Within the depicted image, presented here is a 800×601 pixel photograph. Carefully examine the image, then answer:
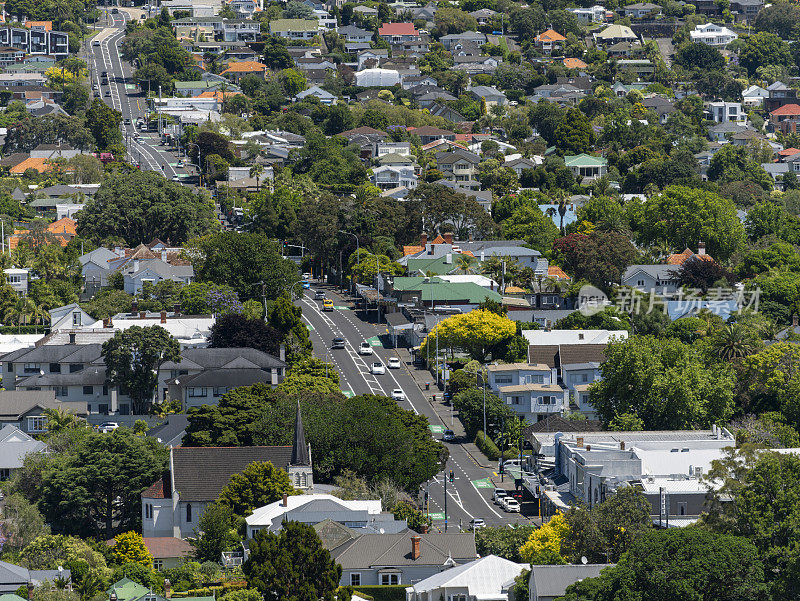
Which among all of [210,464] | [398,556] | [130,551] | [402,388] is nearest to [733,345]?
[402,388]

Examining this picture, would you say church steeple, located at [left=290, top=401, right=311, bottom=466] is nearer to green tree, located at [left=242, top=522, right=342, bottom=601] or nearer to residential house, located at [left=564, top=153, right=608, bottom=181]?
green tree, located at [left=242, top=522, right=342, bottom=601]

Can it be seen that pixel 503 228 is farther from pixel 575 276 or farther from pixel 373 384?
pixel 373 384

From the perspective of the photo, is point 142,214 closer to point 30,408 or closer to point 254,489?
point 30,408

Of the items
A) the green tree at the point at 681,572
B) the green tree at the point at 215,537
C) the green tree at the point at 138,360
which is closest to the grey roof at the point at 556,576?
the green tree at the point at 681,572

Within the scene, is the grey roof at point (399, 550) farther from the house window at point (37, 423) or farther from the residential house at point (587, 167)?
the residential house at point (587, 167)

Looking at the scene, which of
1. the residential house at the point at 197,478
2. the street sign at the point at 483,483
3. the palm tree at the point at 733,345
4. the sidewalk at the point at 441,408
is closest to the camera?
the residential house at the point at 197,478

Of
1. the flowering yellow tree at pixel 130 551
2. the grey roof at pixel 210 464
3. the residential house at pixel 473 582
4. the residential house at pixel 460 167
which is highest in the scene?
the residential house at pixel 473 582
